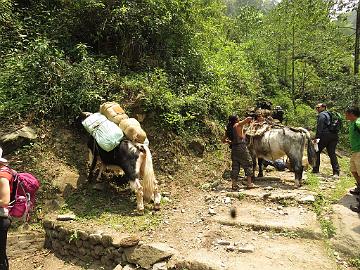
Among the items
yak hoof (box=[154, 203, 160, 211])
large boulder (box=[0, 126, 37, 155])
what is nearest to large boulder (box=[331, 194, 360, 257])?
yak hoof (box=[154, 203, 160, 211])

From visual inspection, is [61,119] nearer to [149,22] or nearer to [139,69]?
[139,69]

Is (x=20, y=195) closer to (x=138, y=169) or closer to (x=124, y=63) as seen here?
(x=138, y=169)

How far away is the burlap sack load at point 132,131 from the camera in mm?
6703

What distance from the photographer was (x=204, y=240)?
558cm

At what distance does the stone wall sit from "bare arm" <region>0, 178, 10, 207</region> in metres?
1.88

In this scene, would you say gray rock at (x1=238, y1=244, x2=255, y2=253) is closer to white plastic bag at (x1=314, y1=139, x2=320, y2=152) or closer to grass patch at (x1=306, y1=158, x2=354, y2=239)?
grass patch at (x1=306, y1=158, x2=354, y2=239)

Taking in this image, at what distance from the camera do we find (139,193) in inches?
255

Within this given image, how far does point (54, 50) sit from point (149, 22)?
2804mm

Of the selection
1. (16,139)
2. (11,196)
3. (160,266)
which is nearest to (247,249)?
(160,266)

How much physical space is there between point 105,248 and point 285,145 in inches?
177

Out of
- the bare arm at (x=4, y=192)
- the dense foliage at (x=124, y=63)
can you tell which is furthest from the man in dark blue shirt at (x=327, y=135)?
the bare arm at (x=4, y=192)

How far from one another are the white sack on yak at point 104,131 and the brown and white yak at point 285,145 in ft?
11.1

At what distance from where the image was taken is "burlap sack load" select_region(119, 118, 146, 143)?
670 centimetres

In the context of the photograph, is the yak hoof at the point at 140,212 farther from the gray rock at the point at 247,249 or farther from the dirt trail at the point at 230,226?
the gray rock at the point at 247,249
